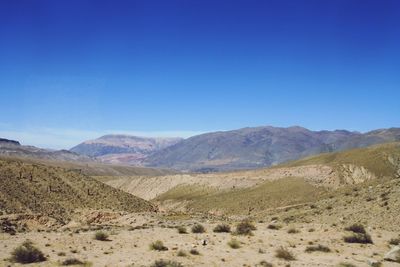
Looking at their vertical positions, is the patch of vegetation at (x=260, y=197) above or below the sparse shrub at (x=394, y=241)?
below

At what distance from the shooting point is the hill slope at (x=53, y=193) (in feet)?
191

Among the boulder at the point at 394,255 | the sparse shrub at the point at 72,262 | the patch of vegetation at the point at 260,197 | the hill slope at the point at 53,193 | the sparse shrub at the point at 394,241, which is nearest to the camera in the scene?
the sparse shrub at the point at 72,262

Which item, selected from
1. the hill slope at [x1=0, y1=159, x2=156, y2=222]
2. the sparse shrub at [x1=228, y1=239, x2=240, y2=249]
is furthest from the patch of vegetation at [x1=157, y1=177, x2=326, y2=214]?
the sparse shrub at [x1=228, y1=239, x2=240, y2=249]

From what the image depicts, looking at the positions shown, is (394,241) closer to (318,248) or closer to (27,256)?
(318,248)

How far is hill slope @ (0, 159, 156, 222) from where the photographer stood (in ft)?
191

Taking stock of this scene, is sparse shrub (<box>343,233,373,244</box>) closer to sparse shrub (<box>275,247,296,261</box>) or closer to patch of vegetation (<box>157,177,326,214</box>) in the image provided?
sparse shrub (<box>275,247,296,261</box>)

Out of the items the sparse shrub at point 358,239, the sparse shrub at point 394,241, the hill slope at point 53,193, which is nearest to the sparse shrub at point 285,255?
the sparse shrub at point 358,239

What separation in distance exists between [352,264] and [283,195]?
62.7 meters

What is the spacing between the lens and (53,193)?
6538 centimetres

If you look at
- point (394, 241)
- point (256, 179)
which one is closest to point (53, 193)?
point (394, 241)

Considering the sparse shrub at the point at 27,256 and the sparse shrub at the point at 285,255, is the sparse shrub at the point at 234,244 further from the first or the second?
the sparse shrub at the point at 27,256

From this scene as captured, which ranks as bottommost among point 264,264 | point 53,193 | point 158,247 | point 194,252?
point 264,264

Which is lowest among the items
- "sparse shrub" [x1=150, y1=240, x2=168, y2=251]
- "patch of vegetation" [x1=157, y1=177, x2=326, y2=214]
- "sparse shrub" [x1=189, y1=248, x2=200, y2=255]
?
"patch of vegetation" [x1=157, y1=177, x2=326, y2=214]

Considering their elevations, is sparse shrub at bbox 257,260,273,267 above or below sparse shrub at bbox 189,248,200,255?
below
